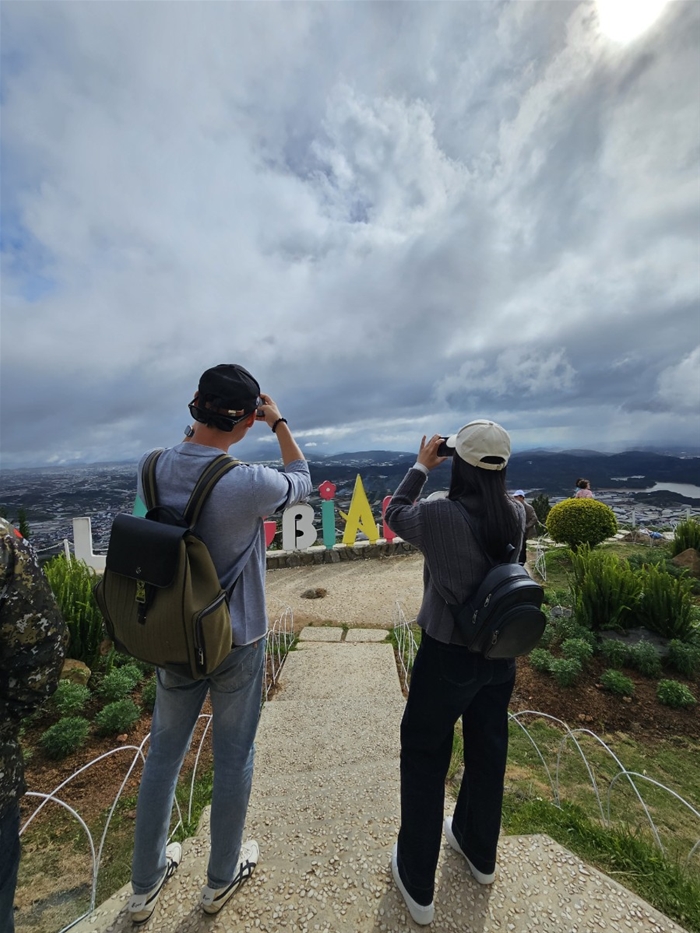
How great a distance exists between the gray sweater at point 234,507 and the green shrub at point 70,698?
3.38 metres

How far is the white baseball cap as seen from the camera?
6.35ft

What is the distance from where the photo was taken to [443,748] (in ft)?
6.51

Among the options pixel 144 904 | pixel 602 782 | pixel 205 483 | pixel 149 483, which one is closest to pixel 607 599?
pixel 602 782

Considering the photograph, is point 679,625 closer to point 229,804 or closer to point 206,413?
point 229,804

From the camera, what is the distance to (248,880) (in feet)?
6.86

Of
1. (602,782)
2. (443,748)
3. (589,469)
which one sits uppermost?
(443,748)

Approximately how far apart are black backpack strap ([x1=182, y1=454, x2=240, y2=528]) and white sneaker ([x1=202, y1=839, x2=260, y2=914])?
1.75 metres

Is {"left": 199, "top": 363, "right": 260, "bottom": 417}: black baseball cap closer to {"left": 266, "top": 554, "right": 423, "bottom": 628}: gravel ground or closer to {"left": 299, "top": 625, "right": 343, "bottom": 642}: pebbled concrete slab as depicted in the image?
{"left": 299, "top": 625, "right": 343, "bottom": 642}: pebbled concrete slab

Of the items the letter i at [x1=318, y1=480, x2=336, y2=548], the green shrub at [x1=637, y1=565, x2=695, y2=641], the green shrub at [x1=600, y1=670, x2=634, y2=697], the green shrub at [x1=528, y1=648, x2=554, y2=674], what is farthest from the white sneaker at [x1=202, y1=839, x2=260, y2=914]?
the letter i at [x1=318, y1=480, x2=336, y2=548]

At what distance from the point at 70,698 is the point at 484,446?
454 centimetres

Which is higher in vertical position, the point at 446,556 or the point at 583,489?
the point at 446,556

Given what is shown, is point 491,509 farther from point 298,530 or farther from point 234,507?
point 298,530

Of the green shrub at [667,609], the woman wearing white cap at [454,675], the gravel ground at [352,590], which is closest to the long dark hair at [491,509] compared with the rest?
the woman wearing white cap at [454,675]


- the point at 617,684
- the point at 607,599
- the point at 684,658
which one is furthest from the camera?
the point at 607,599
